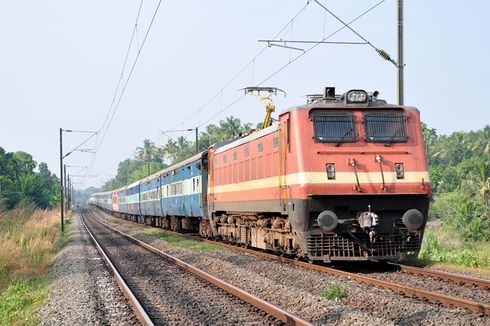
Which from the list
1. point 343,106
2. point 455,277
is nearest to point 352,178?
point 343,106

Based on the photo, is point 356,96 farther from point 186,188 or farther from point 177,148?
point 177,148

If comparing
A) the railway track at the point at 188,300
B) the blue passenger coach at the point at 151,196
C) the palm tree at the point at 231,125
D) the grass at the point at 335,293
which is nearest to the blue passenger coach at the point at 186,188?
the blue passenger coach at the point at 151,196

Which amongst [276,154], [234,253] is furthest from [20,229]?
[276,154]

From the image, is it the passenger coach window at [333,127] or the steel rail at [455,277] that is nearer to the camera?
the steel rail at [455,277]

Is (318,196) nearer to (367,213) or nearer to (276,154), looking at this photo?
(367,213)

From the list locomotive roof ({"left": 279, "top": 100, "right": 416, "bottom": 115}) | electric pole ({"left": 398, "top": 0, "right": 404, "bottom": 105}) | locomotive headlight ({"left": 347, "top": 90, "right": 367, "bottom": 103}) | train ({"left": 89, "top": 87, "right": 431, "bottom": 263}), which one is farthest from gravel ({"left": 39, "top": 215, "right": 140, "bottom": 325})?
electric pole ({"left": 398, "top": 0, "right": 404, "bottom": 105})

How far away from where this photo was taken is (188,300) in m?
10.8

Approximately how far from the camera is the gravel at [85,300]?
30.9 feet

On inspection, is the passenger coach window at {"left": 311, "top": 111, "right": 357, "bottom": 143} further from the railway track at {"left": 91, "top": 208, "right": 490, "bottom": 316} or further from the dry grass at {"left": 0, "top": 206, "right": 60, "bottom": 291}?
the dry grass at {"left": 0, "top": 206, "right": 60, "bottom": 291}

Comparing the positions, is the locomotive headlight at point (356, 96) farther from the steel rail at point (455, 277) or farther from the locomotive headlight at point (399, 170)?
the steel rail at point (455, 277)

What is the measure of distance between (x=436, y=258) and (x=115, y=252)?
12091mm

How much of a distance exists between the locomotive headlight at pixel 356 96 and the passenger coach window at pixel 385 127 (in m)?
0.34

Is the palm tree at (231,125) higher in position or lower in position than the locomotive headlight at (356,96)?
higher

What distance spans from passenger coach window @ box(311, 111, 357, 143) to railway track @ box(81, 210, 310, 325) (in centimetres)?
384
